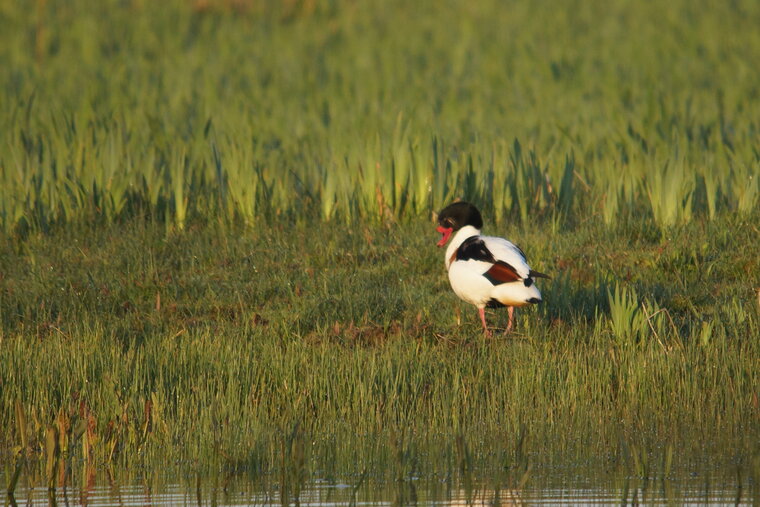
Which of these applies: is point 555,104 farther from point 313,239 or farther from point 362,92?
point 313,239

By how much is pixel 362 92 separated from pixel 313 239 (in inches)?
239

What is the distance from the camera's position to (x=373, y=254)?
9188mm

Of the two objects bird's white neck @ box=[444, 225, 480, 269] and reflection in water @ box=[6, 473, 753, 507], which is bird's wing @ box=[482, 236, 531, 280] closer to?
bird's white neck @ box=[444, 225, 480, 269]

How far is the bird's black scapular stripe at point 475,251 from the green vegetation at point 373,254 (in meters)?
0.53

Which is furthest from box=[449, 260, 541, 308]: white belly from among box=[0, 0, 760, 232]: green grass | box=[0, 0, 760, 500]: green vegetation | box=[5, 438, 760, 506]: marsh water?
box=[0, 0, 760, 232]: green grass

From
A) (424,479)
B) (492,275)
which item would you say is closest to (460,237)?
(492,275)

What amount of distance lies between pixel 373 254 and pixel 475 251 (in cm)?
213

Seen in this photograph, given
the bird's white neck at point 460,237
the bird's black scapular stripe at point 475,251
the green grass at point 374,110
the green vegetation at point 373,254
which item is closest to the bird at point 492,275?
the bird's black scapular stripe at point 475,251

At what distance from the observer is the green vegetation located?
18.3 feet

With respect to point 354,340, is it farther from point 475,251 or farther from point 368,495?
point 368,495

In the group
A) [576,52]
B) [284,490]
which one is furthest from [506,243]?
[576,52]

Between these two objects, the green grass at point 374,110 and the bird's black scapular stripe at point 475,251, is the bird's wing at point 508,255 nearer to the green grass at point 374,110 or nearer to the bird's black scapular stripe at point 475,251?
the bird's black scapular stripe at point 475,251

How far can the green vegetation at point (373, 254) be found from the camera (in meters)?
5.58

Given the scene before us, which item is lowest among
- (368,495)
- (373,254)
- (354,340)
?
(368,495)
